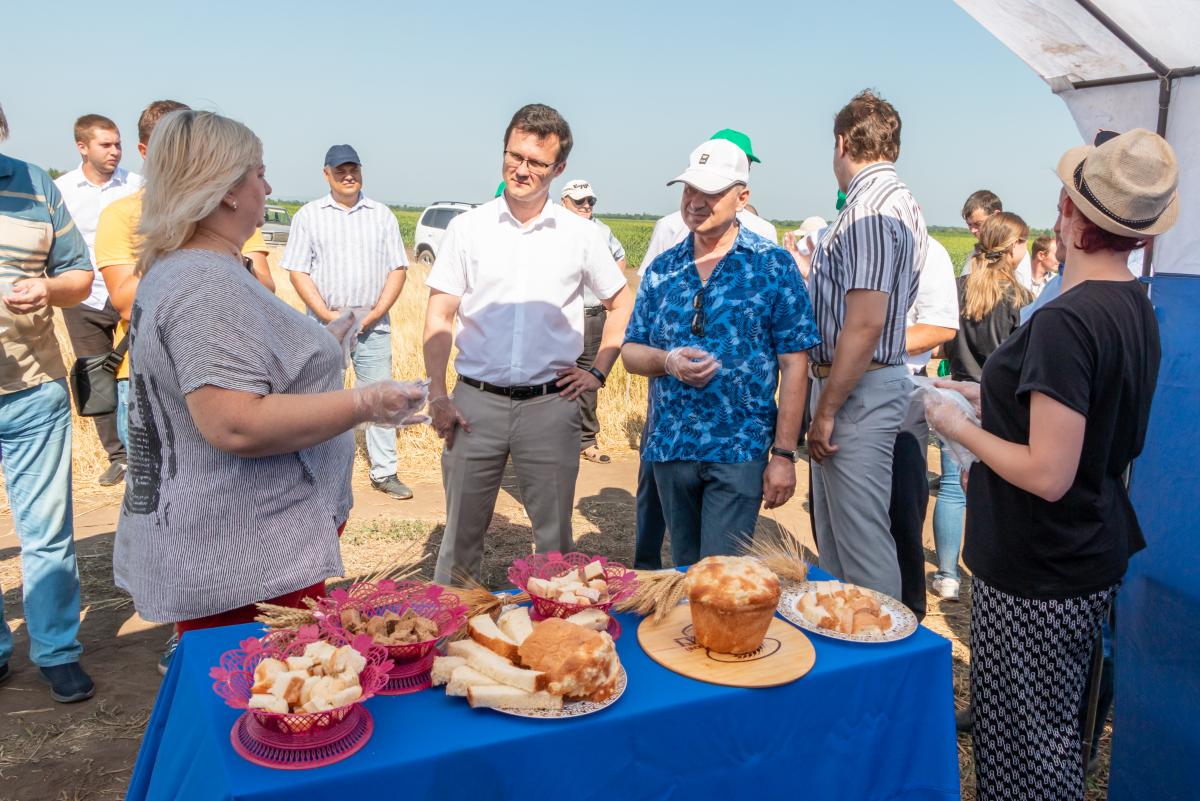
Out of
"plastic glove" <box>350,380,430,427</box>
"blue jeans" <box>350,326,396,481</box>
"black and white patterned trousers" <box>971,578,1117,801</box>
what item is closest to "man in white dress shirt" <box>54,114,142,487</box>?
"blue jeans" <box>350,326,396,481</box>

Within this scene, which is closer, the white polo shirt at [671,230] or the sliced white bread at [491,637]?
the sliced white bread at [491,637]

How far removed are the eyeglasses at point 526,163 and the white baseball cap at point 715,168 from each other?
0.68 m

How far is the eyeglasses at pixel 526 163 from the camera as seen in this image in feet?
10.9

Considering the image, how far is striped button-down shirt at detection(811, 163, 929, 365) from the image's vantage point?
289cm

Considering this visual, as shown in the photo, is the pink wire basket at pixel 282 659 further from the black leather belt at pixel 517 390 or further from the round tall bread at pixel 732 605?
the black leather belt at pixel 517 390

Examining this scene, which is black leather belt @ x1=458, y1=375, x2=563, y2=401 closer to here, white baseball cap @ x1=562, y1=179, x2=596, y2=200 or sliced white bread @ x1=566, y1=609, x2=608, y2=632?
sliced white bread @ x1=566, y1=609, x2=608, y2=632

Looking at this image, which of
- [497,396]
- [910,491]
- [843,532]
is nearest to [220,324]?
[497,396]

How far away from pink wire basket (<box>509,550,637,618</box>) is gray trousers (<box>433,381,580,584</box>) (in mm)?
1340

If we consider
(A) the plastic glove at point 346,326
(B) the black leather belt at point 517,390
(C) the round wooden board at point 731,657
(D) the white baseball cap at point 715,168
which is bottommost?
(C) the round wooden board at point 731,657

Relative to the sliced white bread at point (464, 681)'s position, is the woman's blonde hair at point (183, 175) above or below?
above

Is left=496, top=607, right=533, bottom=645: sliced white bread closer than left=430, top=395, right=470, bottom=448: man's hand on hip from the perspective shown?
Yes

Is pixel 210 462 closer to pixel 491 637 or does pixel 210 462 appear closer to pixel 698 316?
pixel 491 637

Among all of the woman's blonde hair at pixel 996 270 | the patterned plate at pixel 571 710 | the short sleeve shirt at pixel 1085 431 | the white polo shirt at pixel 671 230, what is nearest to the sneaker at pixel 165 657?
the patterned plate at pixel 571 710

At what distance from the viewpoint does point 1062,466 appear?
6.26 ft
